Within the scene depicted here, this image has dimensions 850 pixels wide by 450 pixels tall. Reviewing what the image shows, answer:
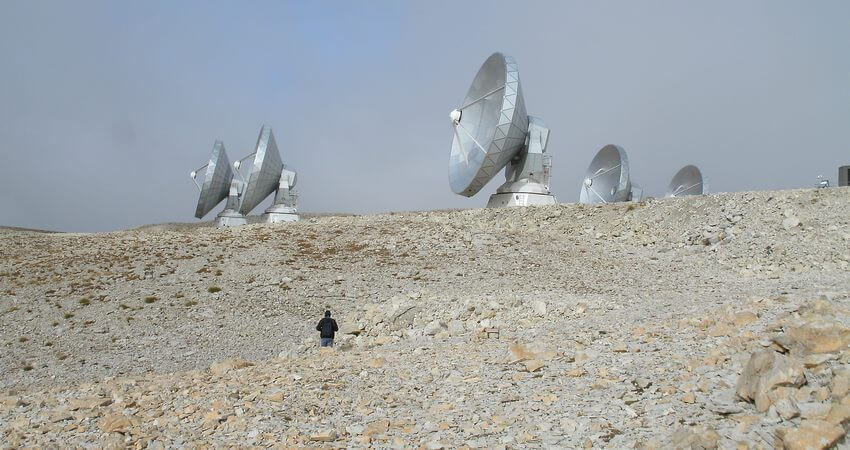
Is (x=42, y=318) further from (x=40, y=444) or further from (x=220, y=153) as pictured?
(x=220, y=153)

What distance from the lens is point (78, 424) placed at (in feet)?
27.2

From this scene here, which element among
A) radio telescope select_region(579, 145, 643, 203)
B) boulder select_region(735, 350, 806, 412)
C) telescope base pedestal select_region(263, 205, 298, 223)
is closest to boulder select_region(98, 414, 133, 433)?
boulder select_region(735, 350, 806, 412)

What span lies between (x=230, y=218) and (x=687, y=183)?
136ft

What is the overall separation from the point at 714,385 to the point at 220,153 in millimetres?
50672

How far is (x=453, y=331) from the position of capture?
46.8 feet

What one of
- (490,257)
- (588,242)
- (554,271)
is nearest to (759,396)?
(554,271)

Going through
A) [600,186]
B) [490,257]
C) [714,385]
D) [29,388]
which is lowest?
[29,388]

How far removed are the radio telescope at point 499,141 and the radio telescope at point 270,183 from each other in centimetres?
1858

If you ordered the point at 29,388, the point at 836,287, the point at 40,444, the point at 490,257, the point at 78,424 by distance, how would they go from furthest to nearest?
1. the point at 490,257
2. the point at 836,287
3. the point at 29,388
4. the point at 78,424
5. the point at 40,444

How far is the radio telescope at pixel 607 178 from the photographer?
51.3 metres

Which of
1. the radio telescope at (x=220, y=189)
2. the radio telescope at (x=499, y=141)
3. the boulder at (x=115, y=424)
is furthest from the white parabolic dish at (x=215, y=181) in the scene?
the boulder at (x=115, y=424)

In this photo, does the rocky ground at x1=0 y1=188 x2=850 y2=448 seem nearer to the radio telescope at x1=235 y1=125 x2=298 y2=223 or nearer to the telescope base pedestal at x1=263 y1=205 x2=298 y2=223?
the radio telescope at x1=235 y1=125 x2=298 y2=223

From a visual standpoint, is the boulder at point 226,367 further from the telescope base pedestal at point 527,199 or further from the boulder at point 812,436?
the telescope base pedestal at point 527,199

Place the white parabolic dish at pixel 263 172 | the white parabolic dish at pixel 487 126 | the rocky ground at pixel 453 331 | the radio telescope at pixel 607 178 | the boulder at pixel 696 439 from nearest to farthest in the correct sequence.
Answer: the boulder at pixel 696 439, the rocky ground at pixel 453 331, the white parabolic dish at pixel 487 126, the white parabolic dish at pixel 263 172, the radio telescope at pixel 607 178
